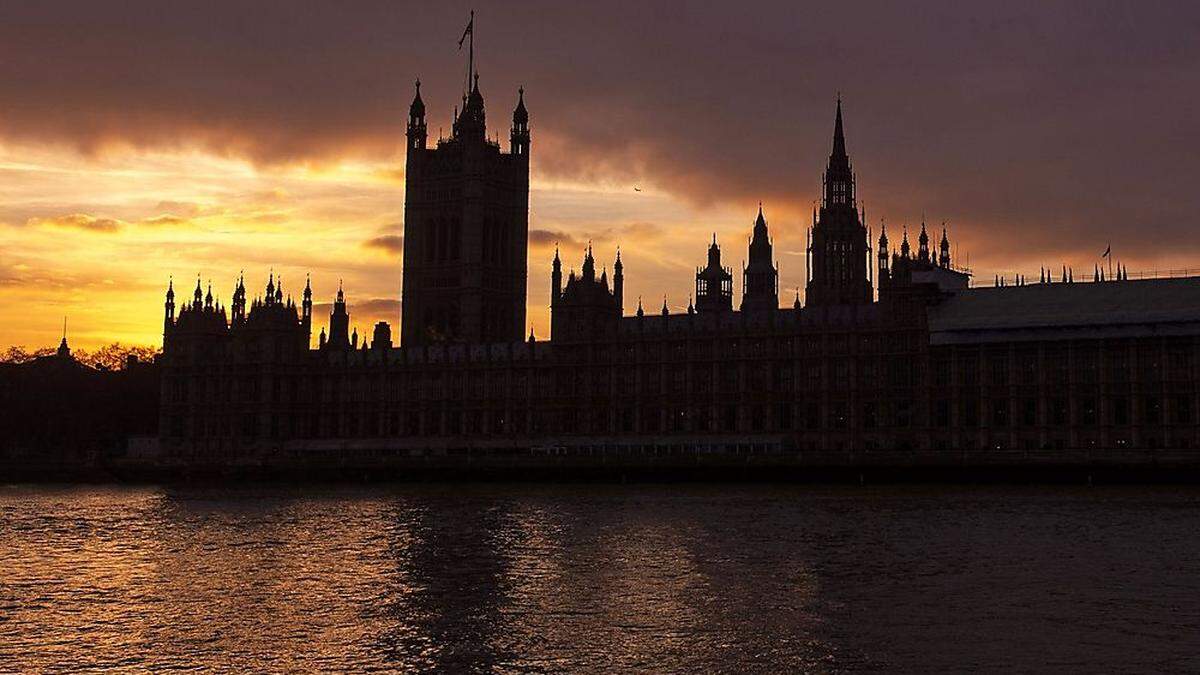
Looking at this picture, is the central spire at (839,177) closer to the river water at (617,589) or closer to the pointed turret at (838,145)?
the pointed turret at (838,145)

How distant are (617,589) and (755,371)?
97.9 meters

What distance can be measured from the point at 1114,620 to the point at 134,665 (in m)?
25.1

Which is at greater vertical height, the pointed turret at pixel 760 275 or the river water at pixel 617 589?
the pointed turret at pixel 760 275

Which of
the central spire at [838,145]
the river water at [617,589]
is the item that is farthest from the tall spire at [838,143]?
the river water at [617,589]

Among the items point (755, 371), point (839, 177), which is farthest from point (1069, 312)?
point (839, 177)

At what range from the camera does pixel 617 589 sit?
166 ft

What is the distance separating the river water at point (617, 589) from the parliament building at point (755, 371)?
144 feet

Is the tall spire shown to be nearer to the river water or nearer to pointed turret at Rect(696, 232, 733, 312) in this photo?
pointed turret at Rect(696, 232, 733, 312)

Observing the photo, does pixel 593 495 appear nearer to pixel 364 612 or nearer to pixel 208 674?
pixel 364 612

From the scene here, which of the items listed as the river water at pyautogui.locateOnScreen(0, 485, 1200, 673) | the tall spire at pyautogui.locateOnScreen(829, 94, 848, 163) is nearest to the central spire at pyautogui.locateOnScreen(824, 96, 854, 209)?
the tall spire at pyautogui.locateOnScreen(829, 94, 848, 163)

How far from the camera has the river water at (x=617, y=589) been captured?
38344 millimetres

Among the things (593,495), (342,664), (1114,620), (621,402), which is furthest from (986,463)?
A: (342,664)

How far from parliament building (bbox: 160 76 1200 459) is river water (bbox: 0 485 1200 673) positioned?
43.8 metres

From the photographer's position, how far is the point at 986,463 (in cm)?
11969
